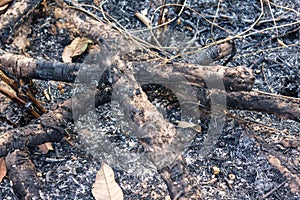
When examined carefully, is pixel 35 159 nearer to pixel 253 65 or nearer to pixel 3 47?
pixel 3 47

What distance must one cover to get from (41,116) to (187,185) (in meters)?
0.74

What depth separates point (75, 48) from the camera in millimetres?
A: 2340

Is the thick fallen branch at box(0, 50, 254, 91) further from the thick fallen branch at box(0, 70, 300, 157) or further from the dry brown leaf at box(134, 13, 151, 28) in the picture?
the dry brown leaf at box(134, 13, 151, 28)

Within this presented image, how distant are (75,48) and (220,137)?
0.88m

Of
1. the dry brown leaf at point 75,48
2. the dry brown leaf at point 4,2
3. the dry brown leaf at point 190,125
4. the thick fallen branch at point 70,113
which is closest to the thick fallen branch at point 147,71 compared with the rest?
the thick fallen branch at point 70,113

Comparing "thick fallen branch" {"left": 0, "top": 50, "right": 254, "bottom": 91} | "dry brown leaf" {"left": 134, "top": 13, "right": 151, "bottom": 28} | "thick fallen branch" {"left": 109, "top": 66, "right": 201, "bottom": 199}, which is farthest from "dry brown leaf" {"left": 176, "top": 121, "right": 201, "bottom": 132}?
"dry brown leaf" {"left": 134, "top": 13, "right": 151, "bottom": 28}

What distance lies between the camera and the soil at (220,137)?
72.0 inches

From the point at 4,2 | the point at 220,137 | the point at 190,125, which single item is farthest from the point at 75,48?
the point at 220,137

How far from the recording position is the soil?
6.00 feet

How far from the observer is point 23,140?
71.9 inches

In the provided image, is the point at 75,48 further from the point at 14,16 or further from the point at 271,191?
the point at 271,191

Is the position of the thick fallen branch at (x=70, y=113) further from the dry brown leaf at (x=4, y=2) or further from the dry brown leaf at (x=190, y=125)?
the dry brown leaf at (x=4, y=2)

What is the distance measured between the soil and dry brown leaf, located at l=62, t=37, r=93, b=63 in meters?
0.04

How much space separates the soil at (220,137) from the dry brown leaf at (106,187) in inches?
1.5
